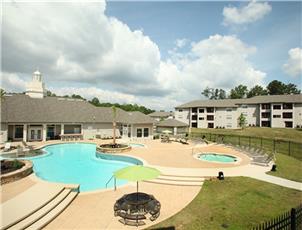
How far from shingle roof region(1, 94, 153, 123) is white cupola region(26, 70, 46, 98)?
5497 millimetres

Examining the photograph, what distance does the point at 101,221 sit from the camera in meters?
9.22

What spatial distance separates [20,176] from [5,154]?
1227 cm

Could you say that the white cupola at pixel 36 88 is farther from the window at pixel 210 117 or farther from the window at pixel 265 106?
the window at pixel 265 106

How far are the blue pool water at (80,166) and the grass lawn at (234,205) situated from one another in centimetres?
723

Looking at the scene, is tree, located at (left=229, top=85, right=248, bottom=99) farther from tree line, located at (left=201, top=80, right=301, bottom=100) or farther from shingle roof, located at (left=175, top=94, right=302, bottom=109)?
shingle roof, located at (left=175, top=94, right=302, bottom=109)

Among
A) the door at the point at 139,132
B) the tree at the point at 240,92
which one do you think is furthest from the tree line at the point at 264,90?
the door at the point at 139,132

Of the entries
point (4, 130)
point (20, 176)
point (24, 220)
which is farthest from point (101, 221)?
point (4, 130)

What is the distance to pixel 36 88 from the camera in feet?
148

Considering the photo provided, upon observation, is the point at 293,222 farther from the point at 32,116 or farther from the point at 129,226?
the point at 32,116

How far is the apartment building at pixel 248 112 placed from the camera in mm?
58750

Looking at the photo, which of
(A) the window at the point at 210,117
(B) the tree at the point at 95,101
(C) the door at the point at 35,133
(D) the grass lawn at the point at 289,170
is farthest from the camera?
(B) the tree at the point at 95,101

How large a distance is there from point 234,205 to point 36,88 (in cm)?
4844

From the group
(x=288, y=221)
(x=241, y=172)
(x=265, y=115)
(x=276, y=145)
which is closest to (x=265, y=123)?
(x=265, y=115)

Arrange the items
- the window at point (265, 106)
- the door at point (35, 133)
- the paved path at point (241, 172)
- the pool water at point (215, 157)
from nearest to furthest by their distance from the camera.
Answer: the paved path at point (241, 172)
the pool water at point (215, 157)
the door at point (35, 133)
the window at point (265, 106)
